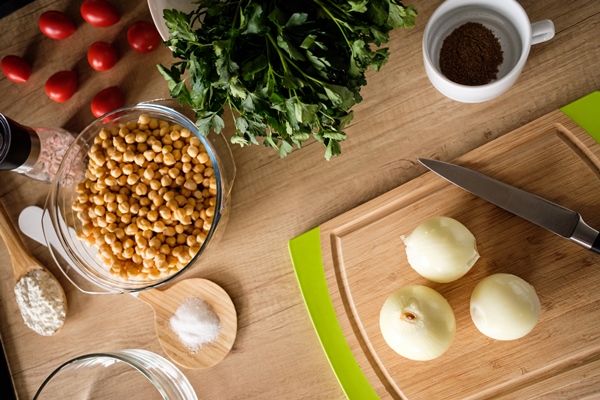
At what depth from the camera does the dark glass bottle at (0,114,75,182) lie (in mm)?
1128

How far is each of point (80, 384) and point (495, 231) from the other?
0.98 metres

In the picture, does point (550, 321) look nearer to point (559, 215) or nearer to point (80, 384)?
point (559, 215)

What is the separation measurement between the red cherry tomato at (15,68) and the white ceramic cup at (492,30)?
3.11 ft

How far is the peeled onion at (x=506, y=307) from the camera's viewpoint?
0.99m

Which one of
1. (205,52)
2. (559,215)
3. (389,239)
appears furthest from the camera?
(389,239)

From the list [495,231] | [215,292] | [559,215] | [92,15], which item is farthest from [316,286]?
[92,15]

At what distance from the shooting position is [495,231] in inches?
43.5

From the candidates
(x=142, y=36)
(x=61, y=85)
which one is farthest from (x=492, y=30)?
(x=61, y=85)

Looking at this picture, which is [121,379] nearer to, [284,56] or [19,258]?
[19,258]

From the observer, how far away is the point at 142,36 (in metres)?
1.22

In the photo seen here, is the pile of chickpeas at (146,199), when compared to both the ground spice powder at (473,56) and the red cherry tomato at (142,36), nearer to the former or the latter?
the red cherry tomato at (142,36)

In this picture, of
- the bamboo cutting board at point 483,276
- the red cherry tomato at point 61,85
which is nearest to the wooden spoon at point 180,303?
the bamboo cutting board at point 483,276

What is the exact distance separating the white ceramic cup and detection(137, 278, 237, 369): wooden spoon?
2.18ft

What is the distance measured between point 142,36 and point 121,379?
0.78 m
